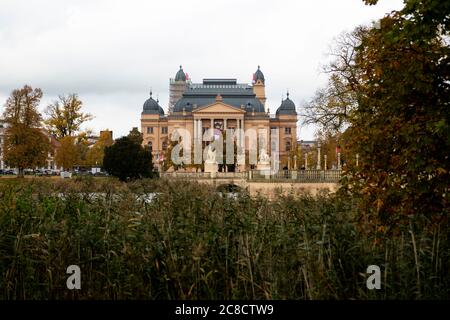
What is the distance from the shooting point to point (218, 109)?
4646 inches

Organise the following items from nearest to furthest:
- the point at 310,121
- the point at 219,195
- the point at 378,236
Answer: the point at 378,236
the point at 219,195
the point at 310,121

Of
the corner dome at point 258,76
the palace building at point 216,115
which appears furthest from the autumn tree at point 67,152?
the corner dome at point 258,76

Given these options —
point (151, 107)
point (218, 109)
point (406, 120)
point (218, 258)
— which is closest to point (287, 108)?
point (218, 109)

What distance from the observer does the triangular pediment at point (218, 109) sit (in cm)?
11756

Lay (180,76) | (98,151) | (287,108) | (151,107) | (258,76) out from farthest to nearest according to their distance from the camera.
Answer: (180,76)
(258,76)
(151,107)
(287,108)
(98,151)

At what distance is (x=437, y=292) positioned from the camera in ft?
23.5

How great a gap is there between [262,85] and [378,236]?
449 ft

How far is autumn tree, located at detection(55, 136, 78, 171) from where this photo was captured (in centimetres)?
5878

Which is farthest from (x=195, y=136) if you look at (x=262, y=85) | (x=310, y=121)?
(x=310, y=121)

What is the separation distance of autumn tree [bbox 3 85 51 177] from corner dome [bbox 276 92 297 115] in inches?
2982

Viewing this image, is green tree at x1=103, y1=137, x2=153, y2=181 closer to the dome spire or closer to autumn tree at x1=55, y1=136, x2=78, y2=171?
autumn tree at x1=55, y1=136, x2=78, y2=171

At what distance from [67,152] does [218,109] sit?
61.2 meters

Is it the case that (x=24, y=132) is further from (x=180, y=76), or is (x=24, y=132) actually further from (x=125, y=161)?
(x=180, y=76)
